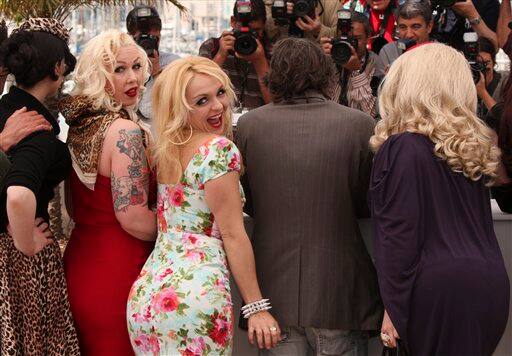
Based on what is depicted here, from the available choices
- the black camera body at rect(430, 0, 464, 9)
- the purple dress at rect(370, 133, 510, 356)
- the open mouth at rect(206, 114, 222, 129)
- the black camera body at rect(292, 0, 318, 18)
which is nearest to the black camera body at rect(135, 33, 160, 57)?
the black camera body at rect(292, 0, 318, 18)

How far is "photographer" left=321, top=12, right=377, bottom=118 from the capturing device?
489 centimetres

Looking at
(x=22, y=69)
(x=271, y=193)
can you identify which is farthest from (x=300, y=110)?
(x=22, y=69)

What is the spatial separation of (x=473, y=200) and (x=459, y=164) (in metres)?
0.14

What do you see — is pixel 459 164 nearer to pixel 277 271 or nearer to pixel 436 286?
pixel 436 286

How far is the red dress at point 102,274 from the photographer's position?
10.4 ft

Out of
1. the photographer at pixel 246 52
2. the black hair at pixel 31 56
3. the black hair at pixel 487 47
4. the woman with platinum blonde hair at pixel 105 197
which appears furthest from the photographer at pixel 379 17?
the black hair at pixel 31 56

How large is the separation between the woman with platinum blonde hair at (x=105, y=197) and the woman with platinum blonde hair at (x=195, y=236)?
0.12 m

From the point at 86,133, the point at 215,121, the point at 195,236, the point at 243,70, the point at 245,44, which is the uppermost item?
the point at 215,121

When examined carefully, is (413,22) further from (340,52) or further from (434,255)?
(434,255)

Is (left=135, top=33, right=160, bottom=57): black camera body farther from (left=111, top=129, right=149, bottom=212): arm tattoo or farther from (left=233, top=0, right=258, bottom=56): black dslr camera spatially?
(left=111, top=129, right=149, bottom=212): arm tattoo

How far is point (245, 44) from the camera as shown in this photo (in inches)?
199

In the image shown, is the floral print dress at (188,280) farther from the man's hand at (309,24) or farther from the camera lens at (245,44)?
the man's hand at (309,24)

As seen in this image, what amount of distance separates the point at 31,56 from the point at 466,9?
9.74ft

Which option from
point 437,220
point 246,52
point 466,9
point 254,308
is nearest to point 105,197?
point 254,308
